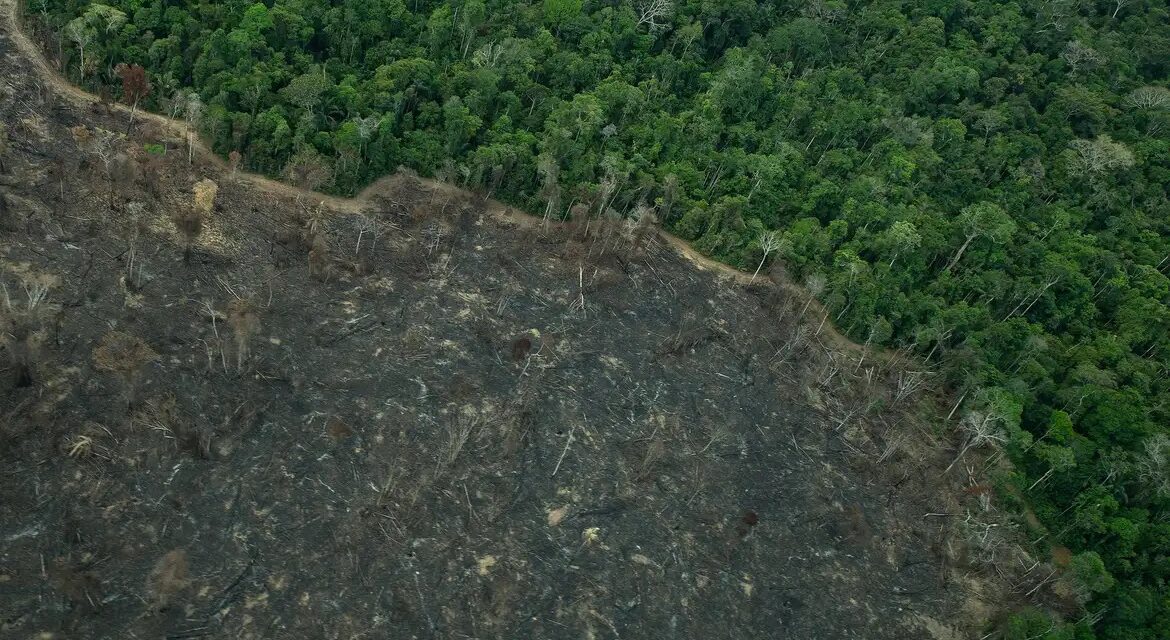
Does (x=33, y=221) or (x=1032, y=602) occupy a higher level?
(x=33, y=221)

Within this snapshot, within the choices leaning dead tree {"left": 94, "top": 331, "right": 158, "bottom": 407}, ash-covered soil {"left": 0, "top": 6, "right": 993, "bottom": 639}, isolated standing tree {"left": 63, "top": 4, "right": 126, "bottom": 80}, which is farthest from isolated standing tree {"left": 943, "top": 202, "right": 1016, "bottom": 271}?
isolated standing tree {"left": 63, "top": 4, "right": 126, "bottom": 80}

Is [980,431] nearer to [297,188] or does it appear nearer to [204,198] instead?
[297,188]

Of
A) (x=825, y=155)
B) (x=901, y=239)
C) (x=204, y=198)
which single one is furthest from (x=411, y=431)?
(x=825, y=155)

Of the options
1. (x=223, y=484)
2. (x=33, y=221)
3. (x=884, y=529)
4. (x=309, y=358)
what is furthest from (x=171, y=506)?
(x=884, y=529)

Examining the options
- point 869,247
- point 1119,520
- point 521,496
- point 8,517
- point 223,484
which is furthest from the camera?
point 869,247

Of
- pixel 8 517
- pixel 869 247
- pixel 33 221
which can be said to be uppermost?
pixel 869 247

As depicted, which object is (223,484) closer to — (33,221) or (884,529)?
(33,221)
